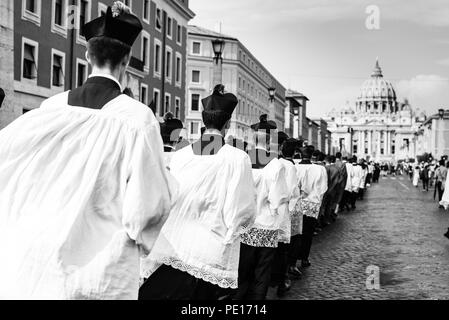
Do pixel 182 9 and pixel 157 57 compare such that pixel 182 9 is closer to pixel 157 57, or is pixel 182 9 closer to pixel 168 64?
pixel 168 64

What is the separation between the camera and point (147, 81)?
131ft

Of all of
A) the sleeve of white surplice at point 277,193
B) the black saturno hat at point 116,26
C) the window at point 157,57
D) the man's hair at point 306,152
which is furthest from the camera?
the window at point 157,57

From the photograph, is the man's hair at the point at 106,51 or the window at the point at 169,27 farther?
the window at the point at 169,27

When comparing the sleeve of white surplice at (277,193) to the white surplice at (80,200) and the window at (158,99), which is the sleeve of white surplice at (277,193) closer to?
the white surplice at (80,200)

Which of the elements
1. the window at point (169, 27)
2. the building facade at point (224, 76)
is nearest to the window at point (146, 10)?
the window at point (169, 27)

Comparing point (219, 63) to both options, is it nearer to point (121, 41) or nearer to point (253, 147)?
point (253, 147)

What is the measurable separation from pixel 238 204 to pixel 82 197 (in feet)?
7.71

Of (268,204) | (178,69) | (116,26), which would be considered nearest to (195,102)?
(178,69)

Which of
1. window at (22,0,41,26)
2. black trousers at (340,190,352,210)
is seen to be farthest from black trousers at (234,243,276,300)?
window at (22,0,41,26)

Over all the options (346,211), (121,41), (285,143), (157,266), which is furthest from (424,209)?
(121,41)

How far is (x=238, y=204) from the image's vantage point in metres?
5.02

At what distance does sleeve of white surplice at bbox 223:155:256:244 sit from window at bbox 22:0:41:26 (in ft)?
71.9

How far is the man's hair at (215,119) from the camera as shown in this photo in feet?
17.9

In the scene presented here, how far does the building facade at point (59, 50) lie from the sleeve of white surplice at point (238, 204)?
62.5 feet
